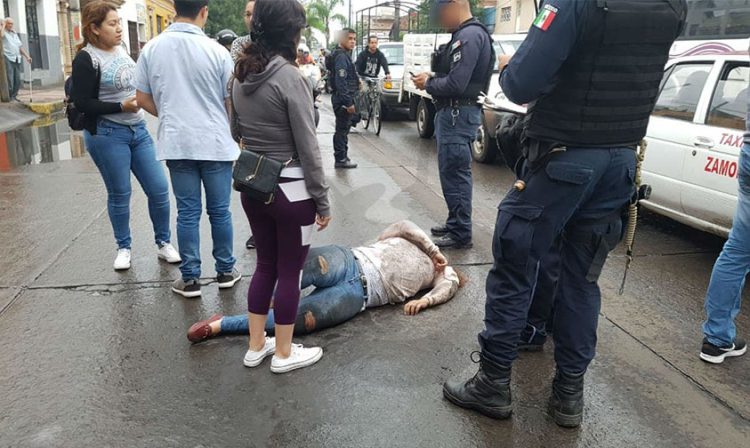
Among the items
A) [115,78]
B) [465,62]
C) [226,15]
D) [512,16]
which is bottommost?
[115,78]

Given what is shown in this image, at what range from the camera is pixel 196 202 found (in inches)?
152

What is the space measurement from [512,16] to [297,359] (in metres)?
38.5

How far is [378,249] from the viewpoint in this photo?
3812mm

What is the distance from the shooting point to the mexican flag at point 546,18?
7.32 feet

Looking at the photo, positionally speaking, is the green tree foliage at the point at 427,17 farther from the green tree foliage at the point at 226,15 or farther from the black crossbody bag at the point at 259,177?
the green tree foliage at the point at 226,15

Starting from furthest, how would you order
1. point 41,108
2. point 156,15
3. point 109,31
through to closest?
point 156,15, point 41,108, point 109,31

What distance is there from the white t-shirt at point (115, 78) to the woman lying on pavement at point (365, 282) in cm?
161

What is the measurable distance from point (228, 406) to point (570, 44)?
7.14ft

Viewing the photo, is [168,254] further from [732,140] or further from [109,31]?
[732,140]

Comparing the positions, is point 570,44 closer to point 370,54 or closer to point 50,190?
point 50,190

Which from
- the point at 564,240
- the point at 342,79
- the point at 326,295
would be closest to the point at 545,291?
the point at 564,240

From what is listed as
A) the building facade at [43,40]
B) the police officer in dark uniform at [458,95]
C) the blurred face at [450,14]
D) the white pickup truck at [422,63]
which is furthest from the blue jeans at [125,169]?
the building facade at [43,40]

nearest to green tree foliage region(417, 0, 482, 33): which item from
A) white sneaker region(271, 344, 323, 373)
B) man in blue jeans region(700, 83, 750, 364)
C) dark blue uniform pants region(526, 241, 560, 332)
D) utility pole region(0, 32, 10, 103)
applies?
dark blue uniform pants region(526, 241, 560, 332)

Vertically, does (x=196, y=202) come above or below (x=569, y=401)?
above
